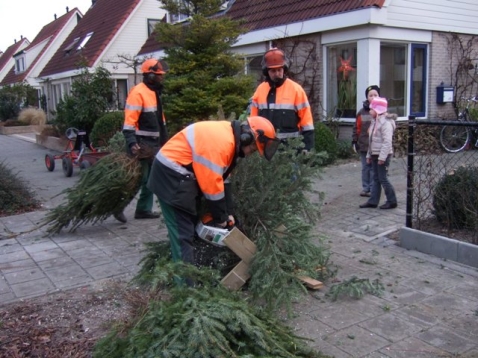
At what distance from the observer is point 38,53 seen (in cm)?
3894

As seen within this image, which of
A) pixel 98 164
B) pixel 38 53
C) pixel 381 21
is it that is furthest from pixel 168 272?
pixel 38 53

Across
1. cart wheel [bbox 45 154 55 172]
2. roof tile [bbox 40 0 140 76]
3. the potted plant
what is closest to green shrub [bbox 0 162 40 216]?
cart wheel [bbox 45 154 55 172]

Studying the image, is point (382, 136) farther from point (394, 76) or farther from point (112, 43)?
point (112, 43)

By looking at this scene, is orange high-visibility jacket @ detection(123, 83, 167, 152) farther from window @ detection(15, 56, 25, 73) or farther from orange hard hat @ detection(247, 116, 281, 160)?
window @ detection(15, 56, 25, 73)

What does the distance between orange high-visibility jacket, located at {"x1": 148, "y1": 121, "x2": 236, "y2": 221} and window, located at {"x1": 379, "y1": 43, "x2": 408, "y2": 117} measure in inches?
365

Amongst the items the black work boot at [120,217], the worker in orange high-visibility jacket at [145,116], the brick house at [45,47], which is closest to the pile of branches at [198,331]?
the worker in orange high-visibility jacket at [145,116]

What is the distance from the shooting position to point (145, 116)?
6586mm

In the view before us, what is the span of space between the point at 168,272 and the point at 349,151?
863cm

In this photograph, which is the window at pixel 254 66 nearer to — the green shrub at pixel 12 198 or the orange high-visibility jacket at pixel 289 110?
the green shrub at pixel 12 198

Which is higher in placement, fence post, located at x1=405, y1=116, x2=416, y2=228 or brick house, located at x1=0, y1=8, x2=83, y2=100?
brick house, located at x1=0, y1=8, x2=83, y2=100

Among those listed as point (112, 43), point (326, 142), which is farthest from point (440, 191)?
point (112, 43)

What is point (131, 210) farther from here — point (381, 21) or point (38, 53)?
point (38, 53)

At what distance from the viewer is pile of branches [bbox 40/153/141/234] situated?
6152 millimetres

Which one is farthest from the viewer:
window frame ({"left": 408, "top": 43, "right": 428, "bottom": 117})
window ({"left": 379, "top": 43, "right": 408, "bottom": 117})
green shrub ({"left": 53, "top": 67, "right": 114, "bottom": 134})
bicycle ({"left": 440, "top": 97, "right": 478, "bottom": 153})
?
green shrub ({"left": 53, "top": 67, "right": 114, "bottom": 134})
